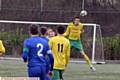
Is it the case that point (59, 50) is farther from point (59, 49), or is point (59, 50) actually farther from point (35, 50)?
point (35, 50)

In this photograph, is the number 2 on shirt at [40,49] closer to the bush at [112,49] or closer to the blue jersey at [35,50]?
the blue jersey at [35,50]

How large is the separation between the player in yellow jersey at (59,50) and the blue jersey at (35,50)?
5.34ft

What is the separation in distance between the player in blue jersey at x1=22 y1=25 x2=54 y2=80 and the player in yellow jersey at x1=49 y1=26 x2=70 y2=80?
164 centimetres

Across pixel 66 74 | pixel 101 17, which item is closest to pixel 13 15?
pixel 101 17

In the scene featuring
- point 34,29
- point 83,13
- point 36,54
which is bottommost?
point 83,13

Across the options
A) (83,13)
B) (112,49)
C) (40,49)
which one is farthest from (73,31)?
(83,13)

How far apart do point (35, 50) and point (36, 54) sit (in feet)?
0.30

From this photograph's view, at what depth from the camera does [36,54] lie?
12.6 m

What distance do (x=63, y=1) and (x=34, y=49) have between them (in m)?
26.3

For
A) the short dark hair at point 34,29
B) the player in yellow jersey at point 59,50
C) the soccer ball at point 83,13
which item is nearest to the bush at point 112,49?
the soccer ball at point 83,13

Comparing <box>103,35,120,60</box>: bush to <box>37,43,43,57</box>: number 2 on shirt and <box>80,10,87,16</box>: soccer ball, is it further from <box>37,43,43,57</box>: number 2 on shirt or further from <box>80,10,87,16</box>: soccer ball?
<box>37,43,43,57</box>: number 2 on shirt

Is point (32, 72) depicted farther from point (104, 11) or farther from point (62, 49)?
point (104, 11)

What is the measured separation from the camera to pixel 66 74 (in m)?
20.1

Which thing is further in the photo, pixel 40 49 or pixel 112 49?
pixel 112 49
